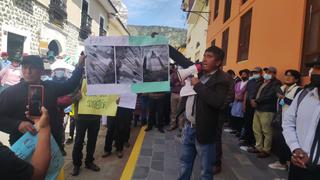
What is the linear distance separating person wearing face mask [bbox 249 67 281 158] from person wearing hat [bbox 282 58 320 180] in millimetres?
3396

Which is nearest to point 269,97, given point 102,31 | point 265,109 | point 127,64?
point 265,109

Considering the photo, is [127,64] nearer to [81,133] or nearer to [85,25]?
[81,133]

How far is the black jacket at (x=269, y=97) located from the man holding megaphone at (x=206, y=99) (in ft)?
10.0

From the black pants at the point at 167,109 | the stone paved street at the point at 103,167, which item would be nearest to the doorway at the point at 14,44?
the black pants at the point at 167,109

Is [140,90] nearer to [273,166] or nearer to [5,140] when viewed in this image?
[273,166]

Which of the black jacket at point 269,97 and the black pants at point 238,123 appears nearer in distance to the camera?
the black jacket at point 269,97

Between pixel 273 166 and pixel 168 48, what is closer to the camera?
pixel 168 48

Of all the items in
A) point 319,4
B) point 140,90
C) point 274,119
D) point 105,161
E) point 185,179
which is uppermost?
point 319,4

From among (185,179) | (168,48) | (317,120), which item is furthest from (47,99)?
(317,120)

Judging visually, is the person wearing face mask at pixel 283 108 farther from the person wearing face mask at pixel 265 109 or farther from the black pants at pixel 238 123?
the black pants at pixel 238 123

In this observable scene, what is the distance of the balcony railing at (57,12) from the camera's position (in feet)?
49.5

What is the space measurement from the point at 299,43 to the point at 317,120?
12.8ft

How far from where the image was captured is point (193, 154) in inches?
162

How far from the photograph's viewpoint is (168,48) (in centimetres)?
370
